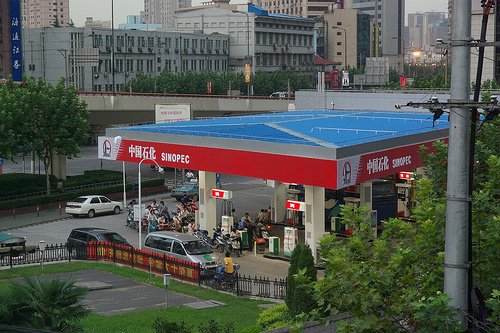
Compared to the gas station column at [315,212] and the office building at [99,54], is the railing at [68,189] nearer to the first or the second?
the gas station column at [315,212]

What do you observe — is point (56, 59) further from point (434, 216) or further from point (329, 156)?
point (434, 216)

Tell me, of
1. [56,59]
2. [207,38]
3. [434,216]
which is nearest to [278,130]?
[434,216]

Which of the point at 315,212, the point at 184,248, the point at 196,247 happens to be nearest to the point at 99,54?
the point at 196,247

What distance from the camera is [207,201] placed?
32656 millimetres

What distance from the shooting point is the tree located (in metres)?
43.2

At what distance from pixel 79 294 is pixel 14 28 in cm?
6814

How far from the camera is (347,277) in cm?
942

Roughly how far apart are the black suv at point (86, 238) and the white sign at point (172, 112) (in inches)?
746

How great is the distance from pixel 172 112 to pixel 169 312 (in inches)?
1201

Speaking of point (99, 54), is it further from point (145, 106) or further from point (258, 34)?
point (145, 106)

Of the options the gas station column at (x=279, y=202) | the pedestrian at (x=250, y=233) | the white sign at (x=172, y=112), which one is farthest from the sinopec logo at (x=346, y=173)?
the white sign at (x=172, y=112)

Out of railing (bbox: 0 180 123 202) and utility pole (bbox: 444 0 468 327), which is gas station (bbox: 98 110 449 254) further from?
utility pole (bbox: 444 0 468 327)

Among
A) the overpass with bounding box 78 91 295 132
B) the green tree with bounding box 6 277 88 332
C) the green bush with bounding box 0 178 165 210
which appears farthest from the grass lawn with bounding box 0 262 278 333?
the overpass with bounding box 78 91 295 132

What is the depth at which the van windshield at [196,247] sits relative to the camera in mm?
27719
